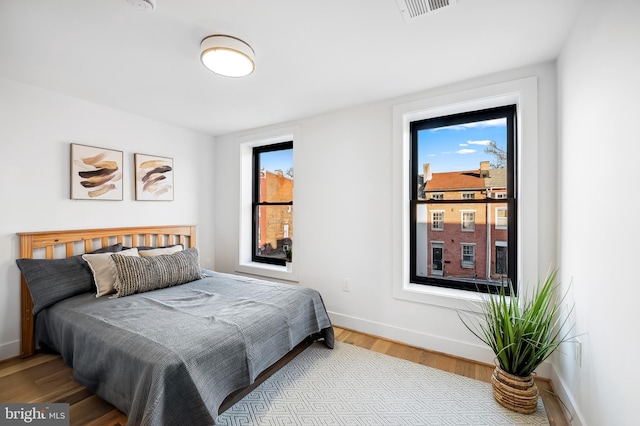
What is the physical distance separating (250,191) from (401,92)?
241 cm

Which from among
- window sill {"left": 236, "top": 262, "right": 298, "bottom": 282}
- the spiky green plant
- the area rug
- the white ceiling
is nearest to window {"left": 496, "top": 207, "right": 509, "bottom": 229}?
the spiky green plant

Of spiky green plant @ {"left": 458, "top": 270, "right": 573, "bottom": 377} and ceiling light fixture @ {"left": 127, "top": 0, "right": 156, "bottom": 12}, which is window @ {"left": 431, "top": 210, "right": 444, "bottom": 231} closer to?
spiky green plant @ {"left": 458, "top": 270, "right": 573, "bottom": 377}

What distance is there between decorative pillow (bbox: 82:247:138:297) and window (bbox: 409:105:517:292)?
8.96 ft

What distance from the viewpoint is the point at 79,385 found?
1897 millimetres

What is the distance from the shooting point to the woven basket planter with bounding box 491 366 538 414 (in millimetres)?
1675

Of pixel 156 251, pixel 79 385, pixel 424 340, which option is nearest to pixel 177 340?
pixel 79 385

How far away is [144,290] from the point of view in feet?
7.95

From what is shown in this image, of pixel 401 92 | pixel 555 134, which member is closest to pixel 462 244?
pixel 555 134

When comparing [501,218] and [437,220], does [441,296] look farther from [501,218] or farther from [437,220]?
[501,218]

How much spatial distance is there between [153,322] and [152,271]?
89 cm

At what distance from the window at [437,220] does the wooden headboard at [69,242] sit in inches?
119

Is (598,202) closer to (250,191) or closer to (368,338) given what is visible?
(368,338)

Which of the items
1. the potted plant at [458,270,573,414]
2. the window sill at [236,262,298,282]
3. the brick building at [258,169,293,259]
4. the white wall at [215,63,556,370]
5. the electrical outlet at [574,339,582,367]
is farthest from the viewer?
the brick building at [258,169,293,259]

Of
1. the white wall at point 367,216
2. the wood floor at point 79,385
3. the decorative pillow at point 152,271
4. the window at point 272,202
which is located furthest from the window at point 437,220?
the decorative pillow at point 152,271
